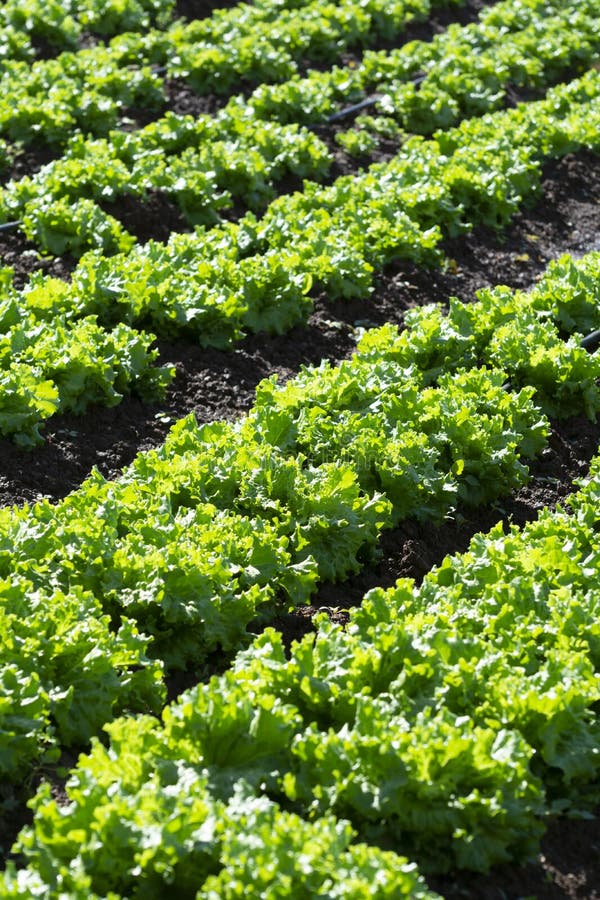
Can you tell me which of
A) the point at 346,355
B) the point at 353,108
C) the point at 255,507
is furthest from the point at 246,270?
the point at 353,108

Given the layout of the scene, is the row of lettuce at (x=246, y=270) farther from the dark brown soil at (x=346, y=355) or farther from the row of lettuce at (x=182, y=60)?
the row of lettuce at (x=182, y=60)

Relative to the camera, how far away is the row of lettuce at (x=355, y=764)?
461 cm

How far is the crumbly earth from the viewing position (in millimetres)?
5359

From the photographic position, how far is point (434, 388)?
8.59m

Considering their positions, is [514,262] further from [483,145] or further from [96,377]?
[96,377]

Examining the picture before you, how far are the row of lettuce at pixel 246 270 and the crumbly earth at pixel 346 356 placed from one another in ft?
0.49

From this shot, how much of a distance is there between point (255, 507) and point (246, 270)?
3124 millimetres

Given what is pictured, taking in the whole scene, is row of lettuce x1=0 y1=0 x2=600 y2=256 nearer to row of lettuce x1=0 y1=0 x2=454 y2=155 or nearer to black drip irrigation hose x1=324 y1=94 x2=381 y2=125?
black drip irrigation hose x1=324 y1=94 x2=381 y2=125

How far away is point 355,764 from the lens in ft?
16.8

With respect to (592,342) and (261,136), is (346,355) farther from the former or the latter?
(261,136)

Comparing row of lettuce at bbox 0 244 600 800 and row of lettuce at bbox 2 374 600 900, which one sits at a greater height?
row of lettuce at bbox 0 244 600 800

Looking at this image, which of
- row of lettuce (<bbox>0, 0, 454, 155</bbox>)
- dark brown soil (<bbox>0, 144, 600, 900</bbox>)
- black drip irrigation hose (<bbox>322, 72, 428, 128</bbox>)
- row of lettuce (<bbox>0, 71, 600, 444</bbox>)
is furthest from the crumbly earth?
black drip irrigation hose (<bbox>322, 72, 428, 128</bbox>)

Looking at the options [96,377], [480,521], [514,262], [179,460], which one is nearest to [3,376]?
[96,377]

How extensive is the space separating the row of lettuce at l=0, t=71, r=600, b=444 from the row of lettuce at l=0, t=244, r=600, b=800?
101 cm
